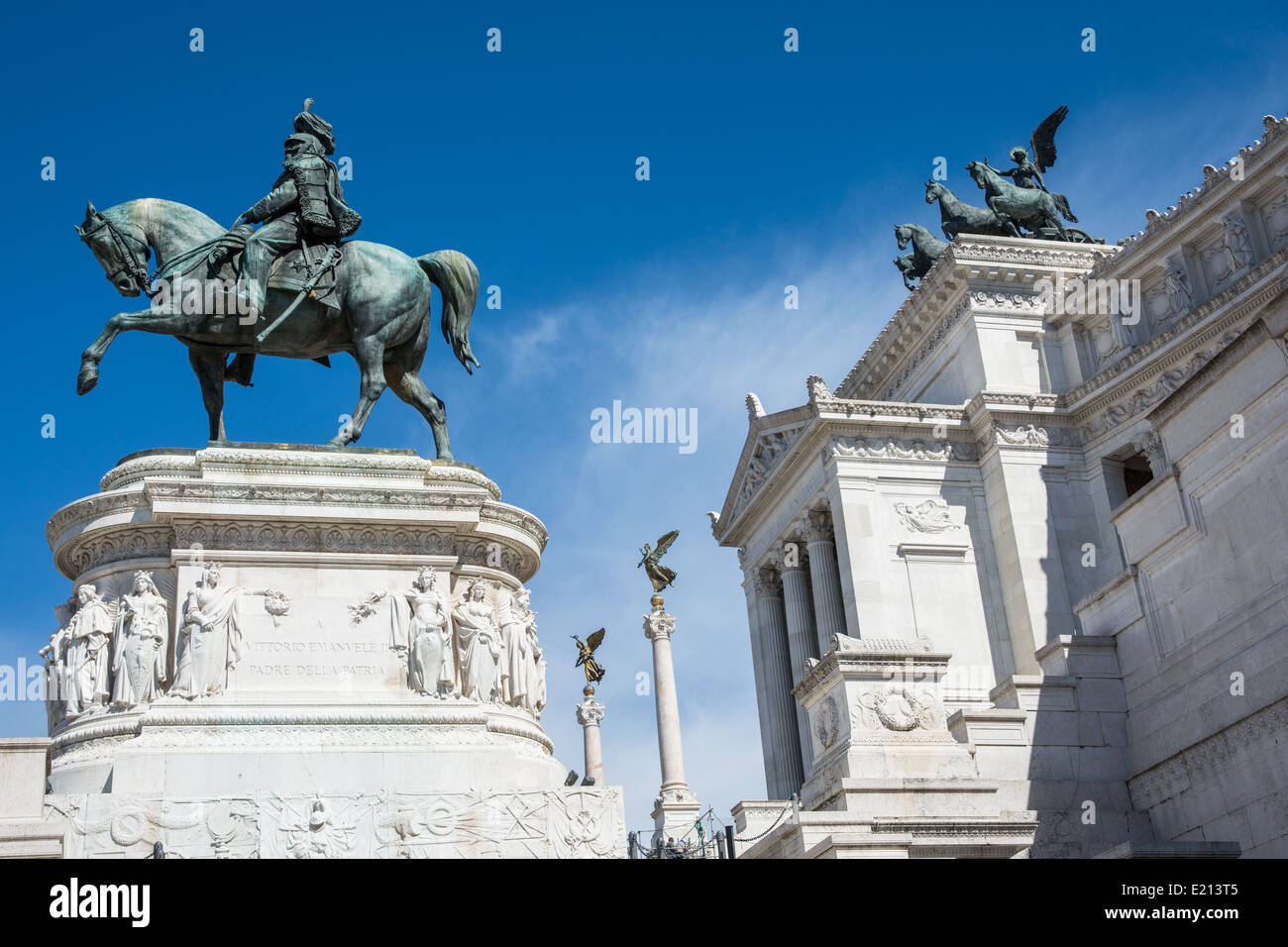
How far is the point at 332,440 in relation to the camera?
17.3 metres

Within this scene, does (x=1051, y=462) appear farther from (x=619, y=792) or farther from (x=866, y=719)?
(x=619, y=792)

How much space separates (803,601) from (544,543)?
27.7 metres

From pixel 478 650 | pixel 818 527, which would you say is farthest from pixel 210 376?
pixel 818 527

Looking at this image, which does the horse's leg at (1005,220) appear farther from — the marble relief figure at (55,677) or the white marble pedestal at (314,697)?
the marble relief figure at (55,677)

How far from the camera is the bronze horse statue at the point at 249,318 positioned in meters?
17.0

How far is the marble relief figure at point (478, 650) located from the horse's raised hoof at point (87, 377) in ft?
16.6

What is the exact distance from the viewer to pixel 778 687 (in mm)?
46500

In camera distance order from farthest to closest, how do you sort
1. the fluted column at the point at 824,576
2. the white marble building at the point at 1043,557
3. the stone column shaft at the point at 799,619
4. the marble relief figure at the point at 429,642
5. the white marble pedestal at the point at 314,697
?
the stone column shaft at the point at 799,619
the fluted column at the point at 824,576
the white marble building at the point at 1043,557
the marble relief figure at the point at 429,642
the white marble pedestal at the point at 314,697

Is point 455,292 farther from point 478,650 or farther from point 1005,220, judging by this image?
point 1005,220

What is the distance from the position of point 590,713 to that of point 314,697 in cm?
3161

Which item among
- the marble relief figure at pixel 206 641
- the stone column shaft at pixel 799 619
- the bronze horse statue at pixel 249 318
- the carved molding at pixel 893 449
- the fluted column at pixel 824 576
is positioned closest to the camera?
the marble relief figure at pixel 206 641

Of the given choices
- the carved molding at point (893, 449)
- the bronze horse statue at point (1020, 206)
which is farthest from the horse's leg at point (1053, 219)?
the carved molding at point (893, 449)

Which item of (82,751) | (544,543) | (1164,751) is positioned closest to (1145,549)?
(1164,751)

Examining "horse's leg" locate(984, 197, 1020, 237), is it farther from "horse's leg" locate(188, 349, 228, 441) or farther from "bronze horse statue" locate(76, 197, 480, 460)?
"horse's leg" locate(188, 349, 228, 441)
